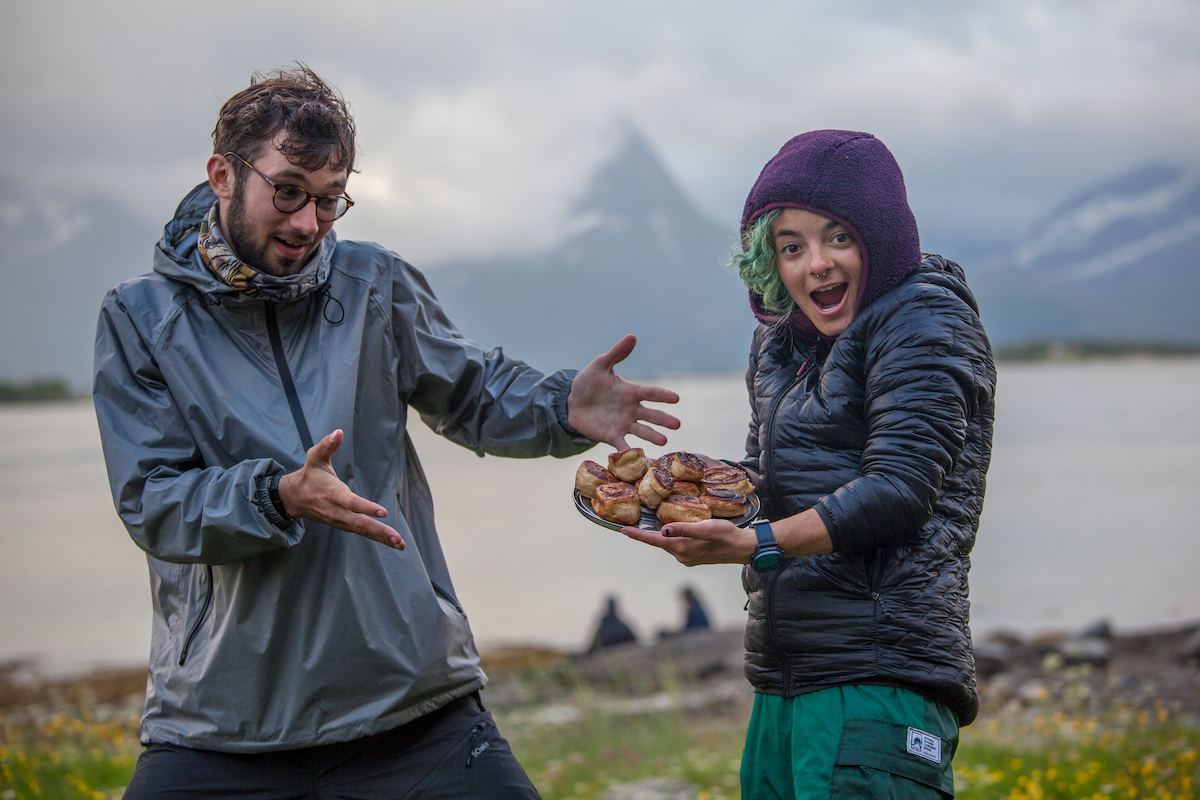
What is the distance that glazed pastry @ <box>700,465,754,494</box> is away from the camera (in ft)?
8.32

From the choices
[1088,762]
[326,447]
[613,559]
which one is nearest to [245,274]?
[326,447]

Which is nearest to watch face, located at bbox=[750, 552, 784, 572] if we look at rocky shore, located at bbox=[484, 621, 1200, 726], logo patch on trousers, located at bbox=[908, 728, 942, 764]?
logo patch on trousers, located at bbox=[908, 728, 942, 764]

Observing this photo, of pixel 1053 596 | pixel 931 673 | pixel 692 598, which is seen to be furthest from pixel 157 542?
pixel 1053 596

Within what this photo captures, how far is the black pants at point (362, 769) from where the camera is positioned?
2596 mm

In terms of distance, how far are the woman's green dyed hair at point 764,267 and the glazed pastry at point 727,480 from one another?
0.45m

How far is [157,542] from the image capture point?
2.51m

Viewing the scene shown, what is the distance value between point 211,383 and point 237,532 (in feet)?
1.62

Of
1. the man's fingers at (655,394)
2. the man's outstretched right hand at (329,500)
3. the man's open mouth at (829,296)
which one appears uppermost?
the man's open mouth at (829,296)

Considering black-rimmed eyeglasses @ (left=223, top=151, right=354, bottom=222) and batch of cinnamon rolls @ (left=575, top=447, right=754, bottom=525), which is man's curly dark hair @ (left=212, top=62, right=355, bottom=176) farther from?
batch of cinnamon rolls @ (left=575, top=447, right=754, bottom=525)

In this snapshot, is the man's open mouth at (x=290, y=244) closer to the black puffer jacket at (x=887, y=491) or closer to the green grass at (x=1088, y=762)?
the black puffer jacket at (x=887, y=491)

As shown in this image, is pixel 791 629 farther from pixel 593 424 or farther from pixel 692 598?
pixel 692 598

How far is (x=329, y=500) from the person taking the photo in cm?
235

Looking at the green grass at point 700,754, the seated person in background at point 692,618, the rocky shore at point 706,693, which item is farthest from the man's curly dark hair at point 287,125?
the seated person in background at point 692,618

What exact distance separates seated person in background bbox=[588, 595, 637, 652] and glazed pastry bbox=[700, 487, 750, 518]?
1099cm
